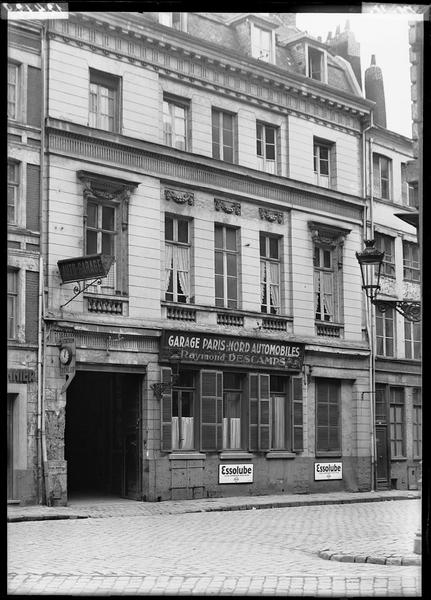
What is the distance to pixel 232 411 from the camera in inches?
572

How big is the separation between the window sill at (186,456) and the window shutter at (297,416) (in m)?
1.49

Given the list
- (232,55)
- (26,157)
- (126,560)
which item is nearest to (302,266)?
(232,55)

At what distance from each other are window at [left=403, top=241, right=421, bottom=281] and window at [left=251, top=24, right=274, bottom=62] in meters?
3.50

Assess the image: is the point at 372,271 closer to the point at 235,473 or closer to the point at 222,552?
the point at 222,552

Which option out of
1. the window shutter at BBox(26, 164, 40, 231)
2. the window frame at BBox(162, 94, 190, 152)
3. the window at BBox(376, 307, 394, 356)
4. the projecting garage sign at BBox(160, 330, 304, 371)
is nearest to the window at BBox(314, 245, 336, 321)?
the window at BBox(376, 307, 394, 356)

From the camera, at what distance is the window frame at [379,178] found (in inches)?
496

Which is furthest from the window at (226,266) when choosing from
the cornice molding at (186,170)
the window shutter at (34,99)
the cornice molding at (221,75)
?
the window shutter at (34,99)

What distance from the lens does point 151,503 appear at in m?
14.8

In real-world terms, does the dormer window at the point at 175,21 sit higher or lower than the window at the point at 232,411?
higher

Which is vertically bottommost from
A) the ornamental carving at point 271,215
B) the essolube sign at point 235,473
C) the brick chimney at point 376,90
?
the essolube sign at point 235,473

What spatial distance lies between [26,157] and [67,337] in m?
2.69

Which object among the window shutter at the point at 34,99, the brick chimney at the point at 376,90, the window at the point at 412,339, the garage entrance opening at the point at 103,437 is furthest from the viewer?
the garage entrance opening at the point at 103,437

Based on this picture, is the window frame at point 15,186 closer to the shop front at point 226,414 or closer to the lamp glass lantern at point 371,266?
the shop front at point 226,414

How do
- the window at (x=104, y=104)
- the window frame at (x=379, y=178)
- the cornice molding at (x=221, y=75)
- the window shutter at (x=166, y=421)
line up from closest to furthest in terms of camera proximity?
the window frame at (x=379, y=178) → the cornice molding at (x=221, y=75) → the window at (x=104, y=104) → the window shutter at (x=166, y=421)
